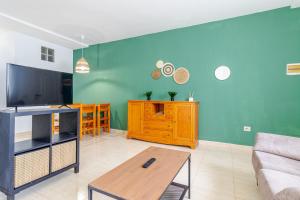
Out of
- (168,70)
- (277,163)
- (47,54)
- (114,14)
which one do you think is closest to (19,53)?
(47,54)

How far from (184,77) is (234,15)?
1.66m

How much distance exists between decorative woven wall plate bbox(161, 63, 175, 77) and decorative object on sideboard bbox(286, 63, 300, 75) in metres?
2.31

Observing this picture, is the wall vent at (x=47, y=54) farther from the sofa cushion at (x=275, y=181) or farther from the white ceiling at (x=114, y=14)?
the sofa cushion at (x=275, y=181)

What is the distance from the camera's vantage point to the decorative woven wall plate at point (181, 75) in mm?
3893

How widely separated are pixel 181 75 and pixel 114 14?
2064 mm

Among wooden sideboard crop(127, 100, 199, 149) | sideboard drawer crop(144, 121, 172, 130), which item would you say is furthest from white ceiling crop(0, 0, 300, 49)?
sideboard drawer crop(144, 121, 172, 130)

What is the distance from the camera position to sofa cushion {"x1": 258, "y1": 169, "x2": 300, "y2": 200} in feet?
3.85

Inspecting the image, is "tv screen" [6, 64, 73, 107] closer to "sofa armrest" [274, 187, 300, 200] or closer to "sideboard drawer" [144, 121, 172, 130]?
"sideboard drawer" [144, 121, 172, 130]

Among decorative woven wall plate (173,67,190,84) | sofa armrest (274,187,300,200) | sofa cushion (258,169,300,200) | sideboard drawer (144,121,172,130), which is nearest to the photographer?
sofa armrest (274,187,300,200)

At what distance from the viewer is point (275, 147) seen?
192 cm

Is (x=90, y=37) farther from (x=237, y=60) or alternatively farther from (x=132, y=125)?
(x=237, y=60)

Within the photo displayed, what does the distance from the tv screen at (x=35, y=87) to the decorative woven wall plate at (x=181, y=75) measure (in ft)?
8.14

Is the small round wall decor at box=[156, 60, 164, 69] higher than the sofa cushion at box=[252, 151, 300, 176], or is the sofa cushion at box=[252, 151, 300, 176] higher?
the small round wall decor at box=[156, 60, 164, 69]

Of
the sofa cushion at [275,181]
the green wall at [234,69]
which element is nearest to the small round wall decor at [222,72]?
the green wall at [234,69]
